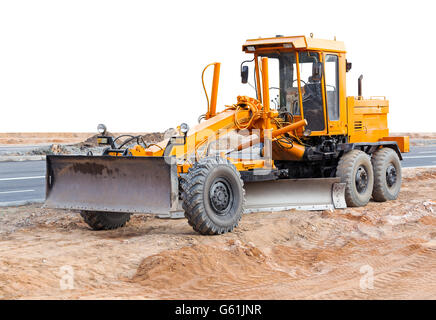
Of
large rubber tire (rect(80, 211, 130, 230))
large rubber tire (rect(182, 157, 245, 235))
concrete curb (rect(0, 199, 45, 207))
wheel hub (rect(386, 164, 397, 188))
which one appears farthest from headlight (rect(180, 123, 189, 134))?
wheel hub (rect(386, 164, 397, 188))

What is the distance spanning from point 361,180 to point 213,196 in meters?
4.93

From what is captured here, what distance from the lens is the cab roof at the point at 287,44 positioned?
44.0ft

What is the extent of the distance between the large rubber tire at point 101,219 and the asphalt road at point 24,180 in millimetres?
3475

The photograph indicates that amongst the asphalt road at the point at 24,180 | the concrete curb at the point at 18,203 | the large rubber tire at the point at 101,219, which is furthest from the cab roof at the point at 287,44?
the asphalt road at the point at 24,180

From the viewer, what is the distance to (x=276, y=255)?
9.75 meters

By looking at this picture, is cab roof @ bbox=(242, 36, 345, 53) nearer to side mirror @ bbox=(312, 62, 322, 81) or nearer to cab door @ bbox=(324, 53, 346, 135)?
cab door @ bbox=(324, 53, 346, 135)

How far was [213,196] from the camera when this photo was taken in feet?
34.8

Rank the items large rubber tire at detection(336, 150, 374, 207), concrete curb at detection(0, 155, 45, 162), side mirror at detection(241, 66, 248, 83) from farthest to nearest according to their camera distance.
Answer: concrete curb at detection(0, 155, 45, 162) → large rubber tire at detection(336, 150, 374, 207) → side mirror at detection(241, 66, 248, 83)

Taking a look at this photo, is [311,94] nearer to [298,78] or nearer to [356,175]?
[298,78]

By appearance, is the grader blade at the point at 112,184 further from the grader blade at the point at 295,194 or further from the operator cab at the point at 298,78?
the operator cab at the point at 298,78

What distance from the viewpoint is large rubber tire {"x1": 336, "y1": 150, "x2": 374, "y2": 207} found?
14.0 m

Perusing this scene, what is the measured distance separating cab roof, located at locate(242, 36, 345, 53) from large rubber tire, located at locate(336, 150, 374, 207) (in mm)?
2372

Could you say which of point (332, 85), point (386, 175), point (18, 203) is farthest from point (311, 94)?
point (18, 203)
